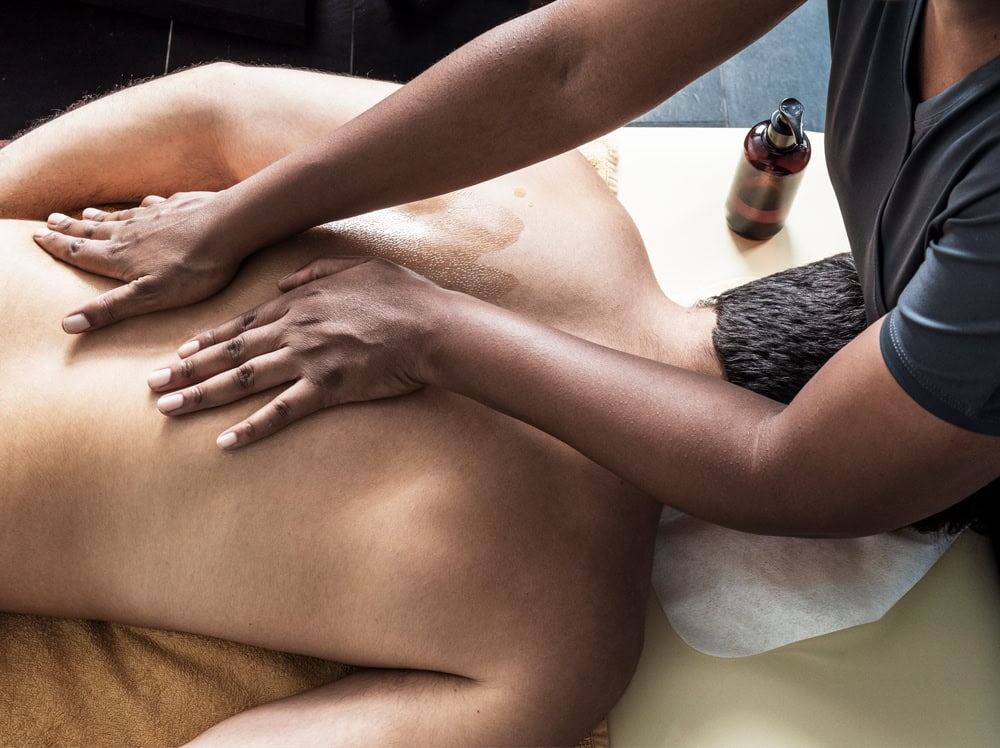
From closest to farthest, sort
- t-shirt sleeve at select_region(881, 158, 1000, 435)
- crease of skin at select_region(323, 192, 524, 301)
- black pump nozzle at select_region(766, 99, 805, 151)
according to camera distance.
→ t-shirt sleeve at select_region(881, 158, 1000, 435)
crease of skin at select_region(323, 192, 524, 301)
black pump nozzle at select_region(766, 99, 805, 151)

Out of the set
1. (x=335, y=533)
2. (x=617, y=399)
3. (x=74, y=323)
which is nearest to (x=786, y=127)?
(x=617, y=399)

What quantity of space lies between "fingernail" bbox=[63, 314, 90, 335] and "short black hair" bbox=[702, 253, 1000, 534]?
74 centimetres

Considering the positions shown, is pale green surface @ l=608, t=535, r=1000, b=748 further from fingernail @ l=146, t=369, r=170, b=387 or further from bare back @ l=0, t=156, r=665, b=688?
fingernail @ l=146, t=369, r=170, b=387

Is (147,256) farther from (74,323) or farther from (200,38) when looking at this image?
(200,38)

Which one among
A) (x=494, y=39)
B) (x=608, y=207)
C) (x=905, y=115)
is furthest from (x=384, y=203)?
(x=905, y=115)

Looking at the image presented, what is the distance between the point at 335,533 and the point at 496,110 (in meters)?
0.49

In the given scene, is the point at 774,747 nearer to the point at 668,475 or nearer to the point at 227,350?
the point at 668,475

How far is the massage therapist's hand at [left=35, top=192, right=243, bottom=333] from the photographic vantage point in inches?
39.3

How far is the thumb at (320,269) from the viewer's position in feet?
3.33

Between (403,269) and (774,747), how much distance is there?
736 mm

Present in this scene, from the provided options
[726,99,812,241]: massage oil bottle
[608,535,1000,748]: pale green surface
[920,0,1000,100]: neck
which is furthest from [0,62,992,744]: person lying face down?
[726,99,812,241]: massage oil bottle

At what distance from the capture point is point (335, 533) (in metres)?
0.95

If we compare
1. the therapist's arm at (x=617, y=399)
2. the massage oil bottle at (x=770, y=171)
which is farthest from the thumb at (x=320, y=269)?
the massage oil bottle at (x=770, y=171)

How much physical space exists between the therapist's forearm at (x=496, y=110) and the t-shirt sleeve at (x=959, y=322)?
33 cm
